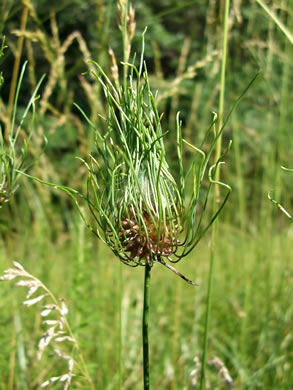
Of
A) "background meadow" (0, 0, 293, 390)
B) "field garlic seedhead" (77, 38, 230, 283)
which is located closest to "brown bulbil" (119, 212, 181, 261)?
"field garlic seedhead" (77, 38, 230, 283)

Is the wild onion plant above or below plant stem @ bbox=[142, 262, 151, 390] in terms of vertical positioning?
above

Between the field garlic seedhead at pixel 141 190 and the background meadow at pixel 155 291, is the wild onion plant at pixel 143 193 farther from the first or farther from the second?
the background meadow at pixel 155 291

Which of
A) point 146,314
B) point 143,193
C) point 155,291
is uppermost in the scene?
point 143,193

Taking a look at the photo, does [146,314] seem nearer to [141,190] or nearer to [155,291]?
[141,190]

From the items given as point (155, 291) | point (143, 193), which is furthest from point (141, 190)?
point (155, 291)

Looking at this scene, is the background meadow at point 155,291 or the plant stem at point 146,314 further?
the background meadow at point 155,291

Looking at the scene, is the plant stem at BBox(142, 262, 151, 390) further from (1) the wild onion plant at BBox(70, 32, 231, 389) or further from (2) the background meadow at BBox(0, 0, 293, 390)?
(2) the background meadow at BBox(0, 0, 293, 390)

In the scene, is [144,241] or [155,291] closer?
[144,241]

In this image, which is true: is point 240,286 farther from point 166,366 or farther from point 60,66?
point 60,66

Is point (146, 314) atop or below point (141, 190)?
below

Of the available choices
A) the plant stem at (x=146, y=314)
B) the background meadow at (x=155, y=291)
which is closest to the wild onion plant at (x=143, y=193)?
the plant stem at (x=146, y=314)

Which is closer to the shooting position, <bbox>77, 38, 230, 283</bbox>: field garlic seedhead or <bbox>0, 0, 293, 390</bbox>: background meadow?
<bbox>77, 38, 230, 283</bbox>: field garlic seedhead

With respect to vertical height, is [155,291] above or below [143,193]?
below
